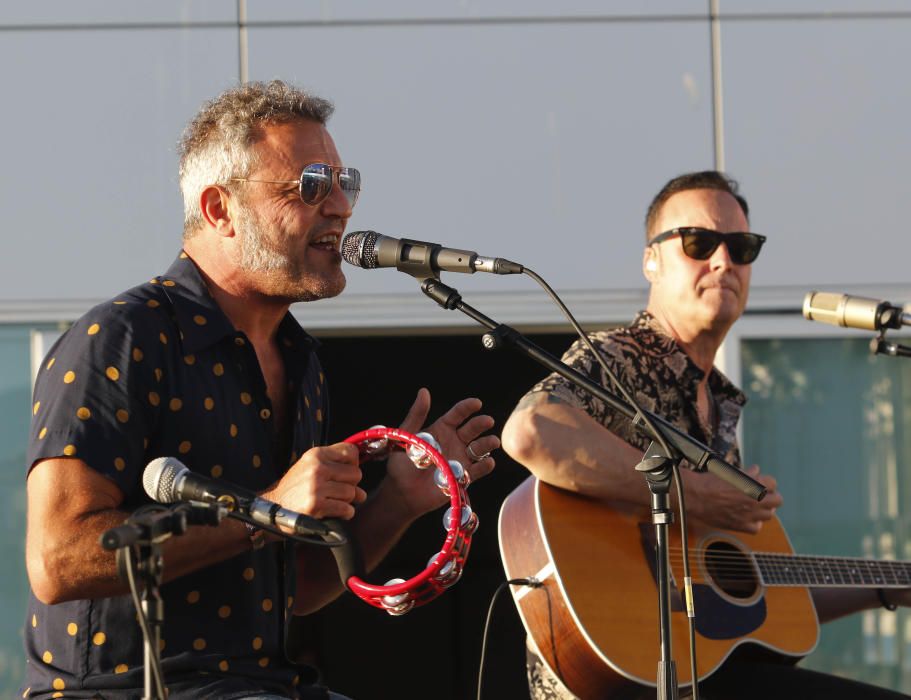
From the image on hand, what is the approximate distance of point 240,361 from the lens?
3254 millimetres

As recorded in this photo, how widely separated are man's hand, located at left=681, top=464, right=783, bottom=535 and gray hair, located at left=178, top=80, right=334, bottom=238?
1668 mm

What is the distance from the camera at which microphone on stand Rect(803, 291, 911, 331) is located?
11.1ft

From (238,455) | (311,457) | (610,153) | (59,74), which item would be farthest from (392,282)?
(311,457)

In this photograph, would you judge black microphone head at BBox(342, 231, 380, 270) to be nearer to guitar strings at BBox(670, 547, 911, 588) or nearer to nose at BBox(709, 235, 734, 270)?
guitar strings at BBox(670, 547, 911, 588)

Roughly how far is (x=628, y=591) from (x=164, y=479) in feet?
6.49

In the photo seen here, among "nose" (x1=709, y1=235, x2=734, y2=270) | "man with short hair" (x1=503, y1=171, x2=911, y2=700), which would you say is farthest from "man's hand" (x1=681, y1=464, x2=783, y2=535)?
"nose" (x1=709, y1=235, x2=734, y2=270)

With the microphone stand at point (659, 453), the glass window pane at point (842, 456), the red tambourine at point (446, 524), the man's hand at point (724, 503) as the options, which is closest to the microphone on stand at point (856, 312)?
the microphone stand at point (659, 453)

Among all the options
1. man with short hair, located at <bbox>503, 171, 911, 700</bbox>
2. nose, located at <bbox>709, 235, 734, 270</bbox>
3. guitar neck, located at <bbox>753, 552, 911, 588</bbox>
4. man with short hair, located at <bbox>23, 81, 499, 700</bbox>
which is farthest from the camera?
nose, located at <bbox>709, 235, 734, 270</bbox>

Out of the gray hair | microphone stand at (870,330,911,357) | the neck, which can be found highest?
the gray hair

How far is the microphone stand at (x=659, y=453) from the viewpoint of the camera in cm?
288

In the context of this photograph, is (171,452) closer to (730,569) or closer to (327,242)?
(327,242)

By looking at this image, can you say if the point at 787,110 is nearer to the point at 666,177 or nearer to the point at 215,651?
the point at 666,177

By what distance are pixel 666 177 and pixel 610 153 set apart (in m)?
0.27

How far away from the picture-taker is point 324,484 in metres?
2.71
